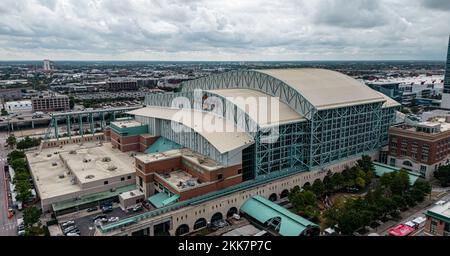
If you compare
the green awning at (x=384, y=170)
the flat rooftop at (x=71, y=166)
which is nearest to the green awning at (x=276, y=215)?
the flat rooftop at (x=71, y=166)

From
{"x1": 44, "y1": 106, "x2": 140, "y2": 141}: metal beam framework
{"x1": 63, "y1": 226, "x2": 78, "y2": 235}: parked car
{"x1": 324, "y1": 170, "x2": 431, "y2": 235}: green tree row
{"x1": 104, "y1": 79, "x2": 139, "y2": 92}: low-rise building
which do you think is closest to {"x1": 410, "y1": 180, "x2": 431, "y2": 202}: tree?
{"x1": 324, "y1": 170, "x2": 431, "y2": 235}: green tree row

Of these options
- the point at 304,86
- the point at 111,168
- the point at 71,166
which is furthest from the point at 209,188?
the point at 304,86

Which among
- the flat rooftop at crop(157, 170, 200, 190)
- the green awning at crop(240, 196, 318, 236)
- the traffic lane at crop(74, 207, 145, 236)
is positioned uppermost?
the flat rooftop at crop(157, 170, 200, 190)

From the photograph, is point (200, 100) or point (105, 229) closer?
point (105, 229)

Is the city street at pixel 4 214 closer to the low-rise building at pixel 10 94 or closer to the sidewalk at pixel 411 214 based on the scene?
the sidewalk at pixel 411 214

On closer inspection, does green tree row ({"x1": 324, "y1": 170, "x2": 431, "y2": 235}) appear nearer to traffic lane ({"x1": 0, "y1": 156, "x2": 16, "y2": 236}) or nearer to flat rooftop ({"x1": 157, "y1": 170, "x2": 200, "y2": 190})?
flat rooftop ({"x1": 157, "y1": 170, "x2": 200, "y2": 190})
